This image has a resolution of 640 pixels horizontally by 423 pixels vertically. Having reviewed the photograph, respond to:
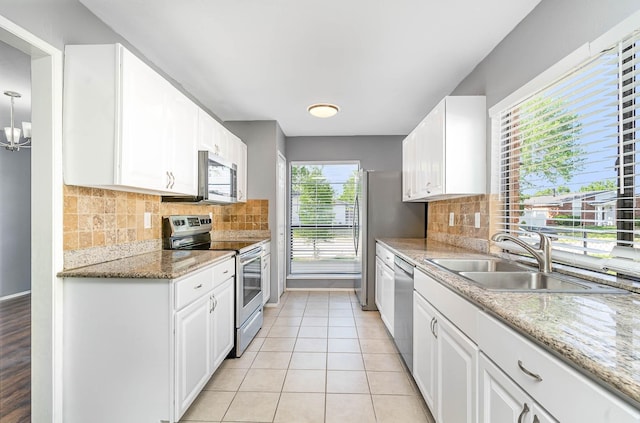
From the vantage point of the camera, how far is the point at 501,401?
3.28 ft

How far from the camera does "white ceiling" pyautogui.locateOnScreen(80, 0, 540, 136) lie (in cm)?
181

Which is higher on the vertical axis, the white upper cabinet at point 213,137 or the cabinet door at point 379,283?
the white upper cabinet at point 213,137

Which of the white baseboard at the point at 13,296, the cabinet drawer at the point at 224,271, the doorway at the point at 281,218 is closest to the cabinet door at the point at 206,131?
the cabinet drawer at the point at 224,271

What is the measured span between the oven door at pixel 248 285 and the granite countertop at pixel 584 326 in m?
1.80

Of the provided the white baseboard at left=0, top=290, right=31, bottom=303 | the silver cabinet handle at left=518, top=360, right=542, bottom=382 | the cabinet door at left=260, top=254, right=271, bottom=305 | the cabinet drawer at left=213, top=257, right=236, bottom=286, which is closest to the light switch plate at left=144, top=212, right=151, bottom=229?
the cabinet drawer at left=213, top=257, right=236, bottom=286

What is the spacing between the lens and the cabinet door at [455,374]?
1.21 metres

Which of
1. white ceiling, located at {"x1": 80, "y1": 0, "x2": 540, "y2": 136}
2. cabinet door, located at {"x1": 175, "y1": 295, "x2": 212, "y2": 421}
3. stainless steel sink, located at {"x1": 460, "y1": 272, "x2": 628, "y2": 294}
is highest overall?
white ceiling, located at {"x1": 80, "y1": 0, "x2": 540, "y2": 136}

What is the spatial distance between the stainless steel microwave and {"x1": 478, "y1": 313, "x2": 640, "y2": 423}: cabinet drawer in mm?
2317

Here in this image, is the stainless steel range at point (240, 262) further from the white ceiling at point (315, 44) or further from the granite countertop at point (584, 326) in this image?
the granite countertop at point (584, 326)

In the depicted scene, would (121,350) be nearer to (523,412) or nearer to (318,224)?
(523,412)

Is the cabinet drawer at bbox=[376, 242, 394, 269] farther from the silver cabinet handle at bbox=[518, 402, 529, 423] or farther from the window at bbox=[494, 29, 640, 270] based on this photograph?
the silver cabinet handle at bbox=[518, 402, 529, 423]

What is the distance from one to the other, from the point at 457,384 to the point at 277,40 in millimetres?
2329

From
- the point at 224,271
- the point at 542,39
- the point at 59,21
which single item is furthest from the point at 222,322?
the point at 542,39

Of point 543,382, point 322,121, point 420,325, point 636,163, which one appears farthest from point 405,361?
point 322,121
